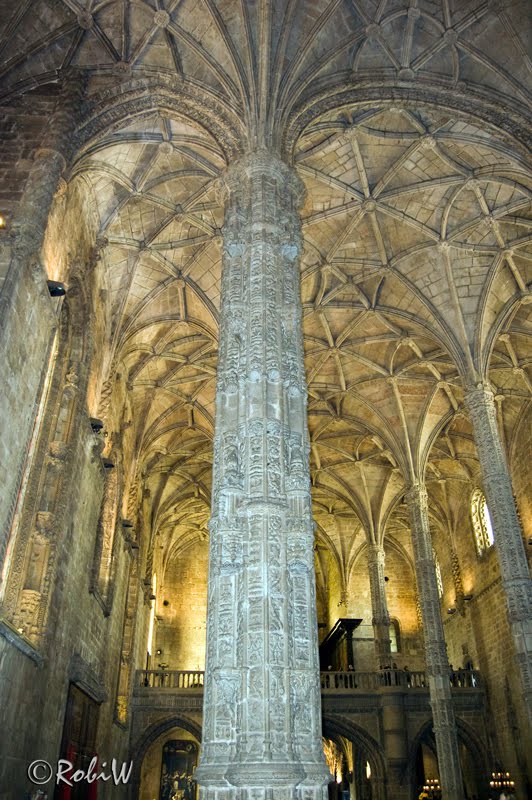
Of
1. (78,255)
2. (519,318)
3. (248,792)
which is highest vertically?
(519,318)

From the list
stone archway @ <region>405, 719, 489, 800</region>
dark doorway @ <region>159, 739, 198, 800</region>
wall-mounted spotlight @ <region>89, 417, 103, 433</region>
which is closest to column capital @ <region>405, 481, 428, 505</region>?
stone archway @ <region>405, 719, 489, 800</region>

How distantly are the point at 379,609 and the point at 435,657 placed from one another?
6.18m

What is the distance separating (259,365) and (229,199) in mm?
4132

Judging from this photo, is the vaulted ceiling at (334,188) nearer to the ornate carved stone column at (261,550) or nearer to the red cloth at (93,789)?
the ornate carved stone column at (261,550)

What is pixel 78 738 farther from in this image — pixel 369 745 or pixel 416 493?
pixel 416 493

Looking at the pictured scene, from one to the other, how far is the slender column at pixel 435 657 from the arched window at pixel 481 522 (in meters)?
4.44

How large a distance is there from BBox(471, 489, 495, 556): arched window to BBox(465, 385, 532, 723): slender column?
8.94m

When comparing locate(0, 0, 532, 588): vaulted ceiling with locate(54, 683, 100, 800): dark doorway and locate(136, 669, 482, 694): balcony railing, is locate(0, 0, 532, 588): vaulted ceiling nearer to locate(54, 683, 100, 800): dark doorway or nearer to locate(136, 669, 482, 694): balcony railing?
locate(136, 669, 482, 694): balcony railing

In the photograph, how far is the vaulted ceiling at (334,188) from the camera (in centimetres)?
1366

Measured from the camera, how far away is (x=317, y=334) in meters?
22.4

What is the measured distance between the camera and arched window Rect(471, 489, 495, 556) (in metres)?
25.5

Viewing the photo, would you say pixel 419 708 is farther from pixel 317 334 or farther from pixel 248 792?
pixel 248 792

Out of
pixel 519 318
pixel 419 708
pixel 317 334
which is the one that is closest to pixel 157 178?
pixel 317 334

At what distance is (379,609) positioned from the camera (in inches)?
1016
